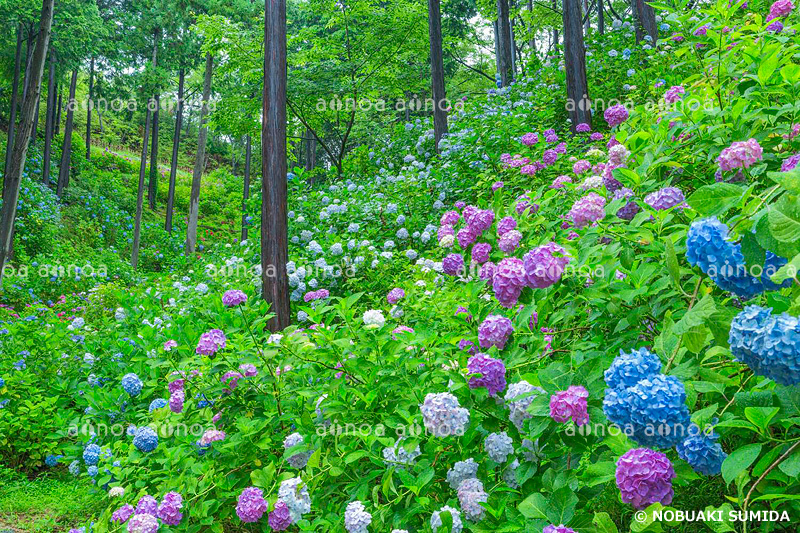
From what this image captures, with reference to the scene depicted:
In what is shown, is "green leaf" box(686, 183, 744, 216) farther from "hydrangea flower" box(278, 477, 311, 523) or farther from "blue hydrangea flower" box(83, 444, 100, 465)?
"blue hydrangea flower" box(83, 444, 100, 465)

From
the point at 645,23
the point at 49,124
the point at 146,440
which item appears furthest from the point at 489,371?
the point at 49,124

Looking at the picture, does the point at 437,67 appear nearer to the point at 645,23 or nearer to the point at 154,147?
the point at 645,23

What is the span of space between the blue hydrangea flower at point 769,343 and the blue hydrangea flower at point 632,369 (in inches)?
8.0

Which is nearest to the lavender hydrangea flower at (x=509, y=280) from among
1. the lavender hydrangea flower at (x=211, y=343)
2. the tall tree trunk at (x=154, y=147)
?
the lavender hydrangea flower at (x=211, y=343)

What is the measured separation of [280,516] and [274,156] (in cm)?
424

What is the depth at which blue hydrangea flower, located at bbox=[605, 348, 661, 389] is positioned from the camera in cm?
120

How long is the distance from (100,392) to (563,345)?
3606 millimetres

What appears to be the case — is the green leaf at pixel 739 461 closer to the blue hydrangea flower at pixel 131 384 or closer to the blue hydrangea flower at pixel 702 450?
the blue hydrangea flower at pixel 702 450

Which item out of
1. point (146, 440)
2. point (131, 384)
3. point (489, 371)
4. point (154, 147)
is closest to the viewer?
point (489, 371)

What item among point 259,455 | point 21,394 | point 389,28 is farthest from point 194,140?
point 259,455

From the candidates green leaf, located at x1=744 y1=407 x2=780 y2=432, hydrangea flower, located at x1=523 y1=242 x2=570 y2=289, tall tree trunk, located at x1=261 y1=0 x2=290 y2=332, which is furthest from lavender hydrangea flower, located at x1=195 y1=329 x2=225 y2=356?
tall tree trunk, located at x1=261 y1=0 x2=290 y2=332

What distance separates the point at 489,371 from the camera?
1765 millimetres

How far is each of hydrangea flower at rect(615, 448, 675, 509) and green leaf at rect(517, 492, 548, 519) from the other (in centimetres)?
24

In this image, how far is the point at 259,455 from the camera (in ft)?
8.99
